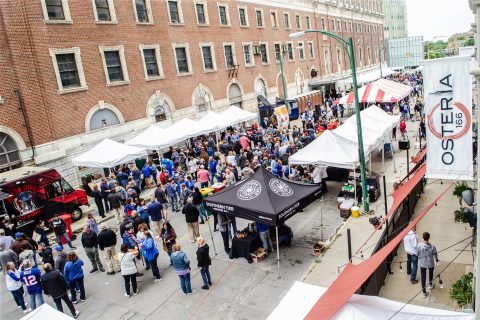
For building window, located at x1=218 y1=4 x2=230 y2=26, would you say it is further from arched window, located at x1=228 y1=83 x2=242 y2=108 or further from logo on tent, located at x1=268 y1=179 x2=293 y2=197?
logo on tent, located at x1=268 y1=179 x2=293 y2=197

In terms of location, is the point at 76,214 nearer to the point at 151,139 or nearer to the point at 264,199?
the point at 151,139

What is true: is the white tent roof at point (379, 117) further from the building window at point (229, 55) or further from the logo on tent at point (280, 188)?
the building window at point (229, 55)

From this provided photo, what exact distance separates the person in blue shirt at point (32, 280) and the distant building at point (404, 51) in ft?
296

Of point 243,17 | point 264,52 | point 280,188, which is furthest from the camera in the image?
point 264,52

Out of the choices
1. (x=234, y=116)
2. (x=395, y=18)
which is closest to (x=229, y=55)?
(x=234, y=116)

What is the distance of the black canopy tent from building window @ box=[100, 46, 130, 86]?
652 inches

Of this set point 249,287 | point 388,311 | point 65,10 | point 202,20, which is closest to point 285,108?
point 202,20

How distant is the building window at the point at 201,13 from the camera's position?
106ft

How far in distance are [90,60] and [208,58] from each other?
12187mm

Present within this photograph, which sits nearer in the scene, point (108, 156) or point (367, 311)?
point (367, 311)

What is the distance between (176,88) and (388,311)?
25.9m

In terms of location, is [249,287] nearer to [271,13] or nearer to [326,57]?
[271,13]

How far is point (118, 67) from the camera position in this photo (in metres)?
25.4

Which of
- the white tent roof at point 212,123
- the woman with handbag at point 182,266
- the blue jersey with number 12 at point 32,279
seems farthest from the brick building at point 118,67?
the woman with handbag at point 182,266
